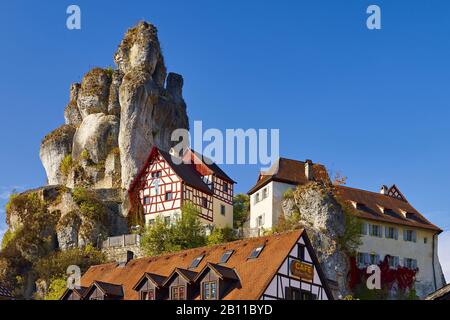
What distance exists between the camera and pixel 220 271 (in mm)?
43375

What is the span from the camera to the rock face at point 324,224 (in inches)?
2785

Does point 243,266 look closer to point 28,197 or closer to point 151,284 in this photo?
point 151,284

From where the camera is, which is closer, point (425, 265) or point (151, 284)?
point (151, 284)

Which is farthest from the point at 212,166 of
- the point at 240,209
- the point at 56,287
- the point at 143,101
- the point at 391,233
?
the point at 56,287

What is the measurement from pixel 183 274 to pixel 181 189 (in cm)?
3433

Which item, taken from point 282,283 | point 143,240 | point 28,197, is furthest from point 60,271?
point 282,283

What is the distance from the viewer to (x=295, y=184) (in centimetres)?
7650

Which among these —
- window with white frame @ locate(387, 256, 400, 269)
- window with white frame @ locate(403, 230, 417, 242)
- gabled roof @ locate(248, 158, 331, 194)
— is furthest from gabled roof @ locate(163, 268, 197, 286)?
window with white frame @ locate(403, 230, 417, 242)

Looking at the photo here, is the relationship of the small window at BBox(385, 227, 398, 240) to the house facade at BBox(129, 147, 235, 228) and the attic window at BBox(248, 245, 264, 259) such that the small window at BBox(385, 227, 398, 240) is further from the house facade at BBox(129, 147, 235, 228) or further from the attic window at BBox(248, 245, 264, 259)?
the attic window at BBox(248, 245, 264, 259)

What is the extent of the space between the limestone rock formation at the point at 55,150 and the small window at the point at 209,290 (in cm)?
5209

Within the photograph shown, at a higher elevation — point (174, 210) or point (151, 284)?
point (174, 210)

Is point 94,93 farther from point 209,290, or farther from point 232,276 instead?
point 232,276

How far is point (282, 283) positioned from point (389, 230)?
36.0m

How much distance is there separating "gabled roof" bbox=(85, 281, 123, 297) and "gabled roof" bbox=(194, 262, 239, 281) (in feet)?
18.9
